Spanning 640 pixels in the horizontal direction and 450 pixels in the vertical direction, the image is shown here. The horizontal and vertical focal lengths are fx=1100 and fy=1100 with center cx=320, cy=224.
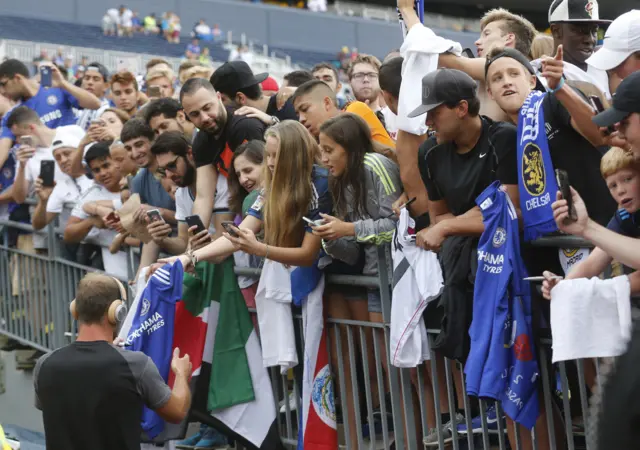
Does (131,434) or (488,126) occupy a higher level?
(488,126)

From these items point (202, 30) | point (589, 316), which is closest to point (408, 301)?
point (589, 316)

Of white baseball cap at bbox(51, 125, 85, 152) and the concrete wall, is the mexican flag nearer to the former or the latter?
white baseball cap at bbox(51, 125, 85, 152)

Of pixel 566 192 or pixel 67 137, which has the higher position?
pixel 67 137

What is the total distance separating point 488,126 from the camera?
→ 17.4 feet

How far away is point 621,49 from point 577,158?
0.52 m

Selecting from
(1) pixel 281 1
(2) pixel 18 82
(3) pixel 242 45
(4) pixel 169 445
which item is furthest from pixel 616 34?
(1) pixel 281 1

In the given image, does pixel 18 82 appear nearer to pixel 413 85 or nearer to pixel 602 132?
pixel 413 85

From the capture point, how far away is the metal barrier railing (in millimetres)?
4910

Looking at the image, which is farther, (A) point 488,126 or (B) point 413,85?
(B) point 413,85

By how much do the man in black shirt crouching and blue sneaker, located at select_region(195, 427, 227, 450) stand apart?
181 centimetres

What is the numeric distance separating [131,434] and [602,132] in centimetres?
259

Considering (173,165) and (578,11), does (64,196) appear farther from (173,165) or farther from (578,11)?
(578,11)

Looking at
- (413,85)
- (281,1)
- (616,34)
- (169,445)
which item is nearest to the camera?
(616,34)

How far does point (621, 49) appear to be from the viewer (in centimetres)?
495
